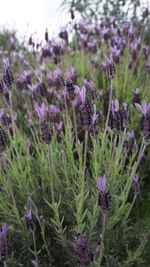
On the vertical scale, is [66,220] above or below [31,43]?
below

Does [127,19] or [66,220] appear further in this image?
[127,19]

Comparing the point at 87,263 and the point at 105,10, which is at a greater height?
the point at 105,10

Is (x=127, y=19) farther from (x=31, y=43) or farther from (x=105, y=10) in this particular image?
(x=31, y=43)

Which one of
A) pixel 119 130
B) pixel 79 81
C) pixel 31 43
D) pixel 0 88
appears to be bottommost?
pixel 119 130

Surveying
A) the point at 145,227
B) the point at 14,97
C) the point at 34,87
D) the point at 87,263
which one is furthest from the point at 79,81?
the point at 87,263

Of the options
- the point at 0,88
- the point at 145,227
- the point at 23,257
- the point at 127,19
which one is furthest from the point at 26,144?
the point at 127,19

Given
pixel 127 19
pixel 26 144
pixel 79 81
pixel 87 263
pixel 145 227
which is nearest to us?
pixel 87 263

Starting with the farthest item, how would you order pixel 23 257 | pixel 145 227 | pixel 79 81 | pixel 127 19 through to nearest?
pixel 127 19
pixel 79 81
pixel 145 227
pixel 23 257

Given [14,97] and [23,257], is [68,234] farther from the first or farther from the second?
[14,97]

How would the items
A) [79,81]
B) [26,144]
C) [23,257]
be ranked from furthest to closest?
[79,81]
[26,144]
[23,257]
